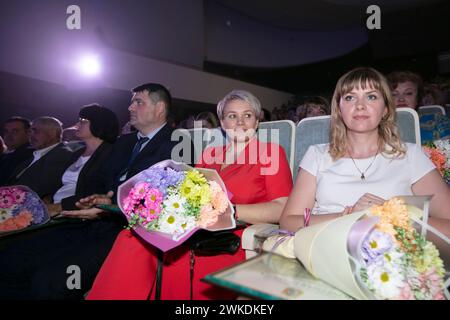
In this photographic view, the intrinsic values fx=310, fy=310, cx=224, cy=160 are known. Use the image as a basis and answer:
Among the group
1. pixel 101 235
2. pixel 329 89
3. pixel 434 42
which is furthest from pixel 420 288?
pixel 329 89

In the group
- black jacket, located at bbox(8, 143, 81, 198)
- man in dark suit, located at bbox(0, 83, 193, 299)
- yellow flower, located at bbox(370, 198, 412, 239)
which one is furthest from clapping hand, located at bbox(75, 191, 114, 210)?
yellow flower, located at bbox(370, 198, 412, 239)

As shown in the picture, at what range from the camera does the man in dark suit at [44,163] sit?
8.60 ft

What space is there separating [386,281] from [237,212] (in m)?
0.90

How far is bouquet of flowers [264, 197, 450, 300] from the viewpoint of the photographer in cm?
76

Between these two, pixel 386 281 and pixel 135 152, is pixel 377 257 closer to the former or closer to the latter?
pixel 386 281

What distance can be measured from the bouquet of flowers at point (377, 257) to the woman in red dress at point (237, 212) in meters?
0.67

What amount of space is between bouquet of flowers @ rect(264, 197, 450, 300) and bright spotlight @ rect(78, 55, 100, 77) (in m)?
4.93

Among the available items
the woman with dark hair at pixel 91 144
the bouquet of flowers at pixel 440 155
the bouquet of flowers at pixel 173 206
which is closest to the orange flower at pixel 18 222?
the woman with dark hair at pixel 91 144

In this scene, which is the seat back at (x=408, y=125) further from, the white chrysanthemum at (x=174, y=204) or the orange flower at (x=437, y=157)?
the white chrysanthemum at (x=174, y=204)

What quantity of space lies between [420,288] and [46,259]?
1.99 m

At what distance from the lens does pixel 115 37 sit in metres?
5.43

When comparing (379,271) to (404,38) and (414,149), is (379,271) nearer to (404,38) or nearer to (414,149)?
(414,149)

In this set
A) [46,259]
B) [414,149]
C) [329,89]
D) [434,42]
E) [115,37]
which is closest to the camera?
[414,149]

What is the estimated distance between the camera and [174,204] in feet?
3.96
